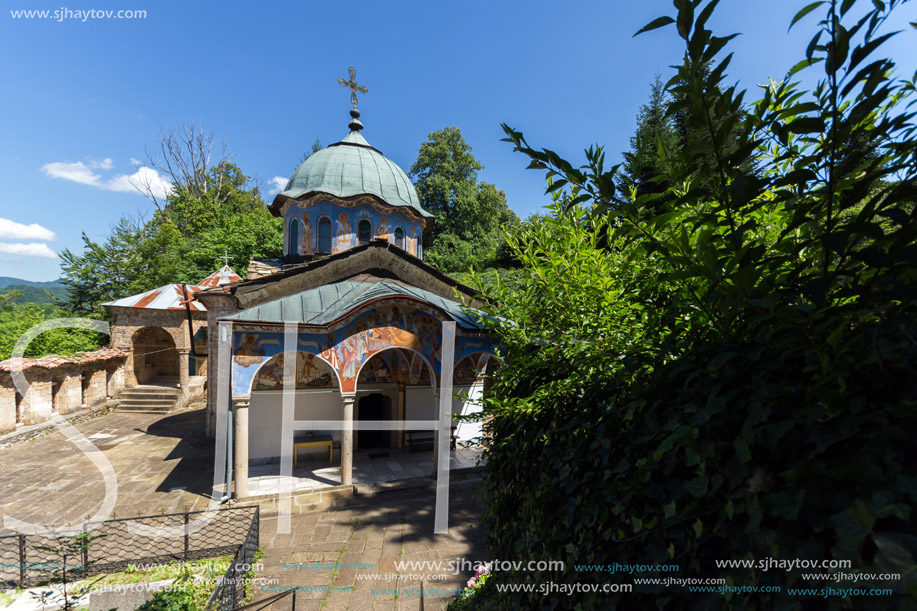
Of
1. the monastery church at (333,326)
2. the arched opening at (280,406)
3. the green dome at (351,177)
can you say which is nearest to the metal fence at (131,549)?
the monastery church at (333,326)

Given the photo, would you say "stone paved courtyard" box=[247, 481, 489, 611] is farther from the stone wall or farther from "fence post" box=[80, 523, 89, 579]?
the stone wall

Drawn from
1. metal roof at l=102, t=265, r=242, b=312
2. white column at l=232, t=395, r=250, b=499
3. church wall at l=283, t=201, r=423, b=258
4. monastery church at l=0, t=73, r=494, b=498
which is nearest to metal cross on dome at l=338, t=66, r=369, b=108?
monastery church at l=0, t=73, r=494, b=498

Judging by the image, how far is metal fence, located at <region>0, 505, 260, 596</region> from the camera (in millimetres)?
4969

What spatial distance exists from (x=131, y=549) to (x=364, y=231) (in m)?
9.09

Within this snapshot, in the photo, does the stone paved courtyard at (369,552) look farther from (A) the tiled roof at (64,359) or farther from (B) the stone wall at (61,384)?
(B) the stone wall at (61,384)

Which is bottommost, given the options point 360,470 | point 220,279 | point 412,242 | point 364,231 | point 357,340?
point 360,470

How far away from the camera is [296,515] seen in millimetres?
7094

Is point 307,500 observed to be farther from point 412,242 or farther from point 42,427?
point 42,427

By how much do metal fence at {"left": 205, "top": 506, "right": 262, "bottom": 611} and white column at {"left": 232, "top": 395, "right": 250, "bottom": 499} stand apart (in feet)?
5.42

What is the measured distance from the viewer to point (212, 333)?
11836mm

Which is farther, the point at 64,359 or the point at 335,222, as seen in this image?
the point at 64,359

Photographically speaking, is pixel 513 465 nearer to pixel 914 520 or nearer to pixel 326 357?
pixel 914 520

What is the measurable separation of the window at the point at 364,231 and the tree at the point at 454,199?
11.0 metres

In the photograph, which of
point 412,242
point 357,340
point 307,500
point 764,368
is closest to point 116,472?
point 307,500
